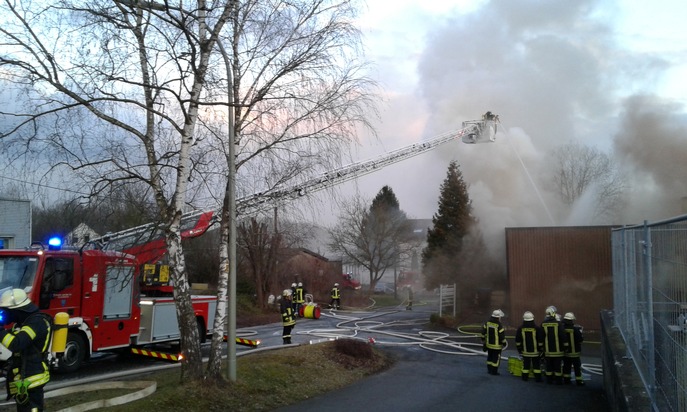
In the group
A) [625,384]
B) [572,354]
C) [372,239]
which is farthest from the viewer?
[372,239]

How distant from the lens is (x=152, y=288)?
13289 mm

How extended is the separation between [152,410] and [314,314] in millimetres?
15863

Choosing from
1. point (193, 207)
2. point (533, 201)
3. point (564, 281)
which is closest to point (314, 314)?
point (564, 281)

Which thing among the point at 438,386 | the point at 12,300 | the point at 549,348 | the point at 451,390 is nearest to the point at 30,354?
the point at 12,300

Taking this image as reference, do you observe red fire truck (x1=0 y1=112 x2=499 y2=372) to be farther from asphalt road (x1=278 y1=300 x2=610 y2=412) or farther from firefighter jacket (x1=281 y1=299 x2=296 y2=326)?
asphalt road (x1=278 y1=300 x2=610 y2=412)

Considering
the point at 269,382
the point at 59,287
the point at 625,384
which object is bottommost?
the point at 269,382

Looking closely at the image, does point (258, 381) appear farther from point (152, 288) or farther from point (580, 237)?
point (580, 237)

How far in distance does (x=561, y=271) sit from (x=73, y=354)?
635 inches

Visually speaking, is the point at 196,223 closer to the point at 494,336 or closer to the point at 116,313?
the point at 116,313

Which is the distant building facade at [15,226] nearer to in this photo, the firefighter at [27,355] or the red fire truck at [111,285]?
the red fire truck at [111,285]

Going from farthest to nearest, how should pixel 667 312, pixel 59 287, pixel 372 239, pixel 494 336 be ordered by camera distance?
1. pixel 372 239
2. pixel 494 336
3. pixel 59 287
4. pixel 667 312

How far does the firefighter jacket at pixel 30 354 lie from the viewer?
5398mm

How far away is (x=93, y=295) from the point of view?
10672 mm

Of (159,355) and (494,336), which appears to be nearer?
(159,355)
